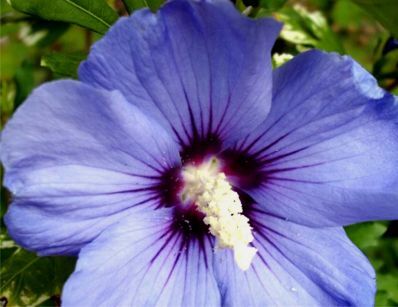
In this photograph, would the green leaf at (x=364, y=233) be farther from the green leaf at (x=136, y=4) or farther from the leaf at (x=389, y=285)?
the green leaf at (x=136, y=4)

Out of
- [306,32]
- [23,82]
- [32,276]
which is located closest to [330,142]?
[32,276]

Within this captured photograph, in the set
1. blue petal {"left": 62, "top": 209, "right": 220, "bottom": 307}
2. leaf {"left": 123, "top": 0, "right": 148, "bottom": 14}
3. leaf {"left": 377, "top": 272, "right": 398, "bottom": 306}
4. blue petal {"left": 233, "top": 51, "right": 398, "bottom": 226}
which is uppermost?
leaf {"left": 123, "top": 0, "right": 148, "bottom": 14}

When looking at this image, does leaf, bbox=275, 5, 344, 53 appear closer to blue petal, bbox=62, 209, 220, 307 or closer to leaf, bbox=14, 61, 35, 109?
leaf, bbox=14, 61, 35, 109

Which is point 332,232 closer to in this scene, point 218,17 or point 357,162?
point 357,162

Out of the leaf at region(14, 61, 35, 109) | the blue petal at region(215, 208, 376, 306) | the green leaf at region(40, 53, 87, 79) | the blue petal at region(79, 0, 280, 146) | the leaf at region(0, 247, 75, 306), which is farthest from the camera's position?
the leaf at region(14, 61, 35, 109)

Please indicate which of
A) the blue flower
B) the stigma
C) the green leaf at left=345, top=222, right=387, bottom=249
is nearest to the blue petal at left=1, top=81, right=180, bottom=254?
the blue flower

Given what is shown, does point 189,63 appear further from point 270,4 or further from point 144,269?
point 144,269

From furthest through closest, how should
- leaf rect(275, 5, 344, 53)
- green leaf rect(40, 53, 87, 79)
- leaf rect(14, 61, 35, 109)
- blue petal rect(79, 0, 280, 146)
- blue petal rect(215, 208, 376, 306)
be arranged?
leaf rect(275, 5, 344, 53)
leaf rect(14, 61, 35, 109)
green leaf rect(40, 53, 87, 79)
blue petal rect(215, 208, 376, 306)
blue petal rect(79, 0, 280, 146)
